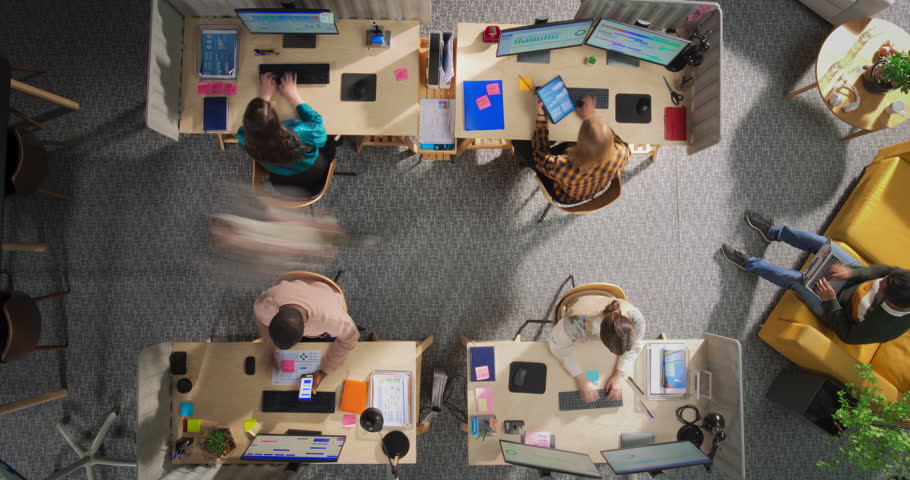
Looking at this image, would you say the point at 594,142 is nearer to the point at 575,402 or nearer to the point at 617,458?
the point at 575,402

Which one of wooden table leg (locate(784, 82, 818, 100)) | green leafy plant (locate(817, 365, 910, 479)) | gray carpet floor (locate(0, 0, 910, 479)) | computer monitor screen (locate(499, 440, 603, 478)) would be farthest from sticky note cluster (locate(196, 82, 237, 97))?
wooden table leg (locate(784, 82, 818, 100))

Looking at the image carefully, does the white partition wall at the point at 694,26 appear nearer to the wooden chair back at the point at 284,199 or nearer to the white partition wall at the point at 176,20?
the white partition wall at the point at 176,20

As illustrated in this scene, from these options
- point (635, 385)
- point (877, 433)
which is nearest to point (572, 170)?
point (635, 385)

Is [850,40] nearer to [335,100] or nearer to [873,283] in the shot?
[873,283]

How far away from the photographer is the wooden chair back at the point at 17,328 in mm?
2461

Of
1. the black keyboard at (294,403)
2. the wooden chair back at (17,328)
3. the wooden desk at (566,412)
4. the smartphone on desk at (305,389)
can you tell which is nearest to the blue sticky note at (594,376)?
the wooden desk at (566,412)

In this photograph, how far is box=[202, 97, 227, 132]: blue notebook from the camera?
2.46 m

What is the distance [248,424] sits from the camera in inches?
93.0

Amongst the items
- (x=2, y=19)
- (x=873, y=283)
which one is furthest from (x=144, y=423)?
(x=873, y=283)

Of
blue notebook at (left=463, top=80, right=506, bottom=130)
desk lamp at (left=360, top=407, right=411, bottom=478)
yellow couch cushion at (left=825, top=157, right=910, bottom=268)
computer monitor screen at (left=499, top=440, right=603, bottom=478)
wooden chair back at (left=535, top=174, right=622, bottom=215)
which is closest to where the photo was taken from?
computer monitor screen at (left=499, top=440, right=603, bottom=478)

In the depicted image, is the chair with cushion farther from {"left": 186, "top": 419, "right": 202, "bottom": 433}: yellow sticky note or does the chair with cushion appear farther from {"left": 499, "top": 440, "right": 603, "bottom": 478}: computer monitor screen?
{"left": 186, "top": 419, "right": 202, "bottom": 433}: yellow sticky note

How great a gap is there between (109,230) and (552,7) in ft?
12.3

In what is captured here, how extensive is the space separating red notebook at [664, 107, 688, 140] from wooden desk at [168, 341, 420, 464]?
1.98 metres

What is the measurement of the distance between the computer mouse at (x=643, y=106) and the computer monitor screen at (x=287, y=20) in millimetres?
1800
